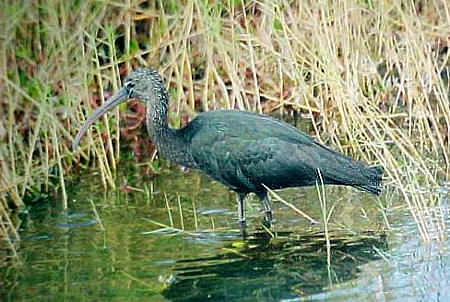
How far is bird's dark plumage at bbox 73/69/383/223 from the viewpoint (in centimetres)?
766

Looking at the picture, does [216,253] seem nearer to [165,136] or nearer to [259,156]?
[259,156]

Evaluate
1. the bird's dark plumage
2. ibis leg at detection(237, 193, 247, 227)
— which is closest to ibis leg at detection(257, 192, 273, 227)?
the bird's dark plumage

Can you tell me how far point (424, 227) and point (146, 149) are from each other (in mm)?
3869

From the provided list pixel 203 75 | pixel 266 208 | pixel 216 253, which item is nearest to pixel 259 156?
pixel 266 208

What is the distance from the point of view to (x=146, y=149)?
10.4m

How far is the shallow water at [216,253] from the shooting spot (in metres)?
6.54

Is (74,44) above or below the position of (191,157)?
above

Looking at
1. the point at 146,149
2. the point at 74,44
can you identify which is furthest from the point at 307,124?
the point at 74,44

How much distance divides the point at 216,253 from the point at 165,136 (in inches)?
50.6

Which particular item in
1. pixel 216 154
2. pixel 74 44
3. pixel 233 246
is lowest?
pixel 233 246

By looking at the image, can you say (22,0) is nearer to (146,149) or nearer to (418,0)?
(146,149)

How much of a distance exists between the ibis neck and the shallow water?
0.41 m

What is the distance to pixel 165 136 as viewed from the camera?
834 centimetres

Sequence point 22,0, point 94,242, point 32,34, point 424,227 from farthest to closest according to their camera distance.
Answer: point 32,34
point 22,0
point 94,242
point 424,227
